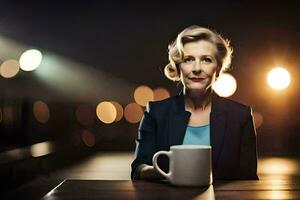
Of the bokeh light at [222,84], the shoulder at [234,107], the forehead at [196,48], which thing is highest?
the forehead at [196,48]

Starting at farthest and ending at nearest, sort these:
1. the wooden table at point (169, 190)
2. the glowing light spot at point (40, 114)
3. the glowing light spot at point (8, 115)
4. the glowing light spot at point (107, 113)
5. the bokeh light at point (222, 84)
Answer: the glowing light spot at point (107, 113)
the glowing light spot at point (40, 114)
the glowing light spot at point (8, 115)
the bokeh light at point (222, 84)
the wooden table at point (169, 190)

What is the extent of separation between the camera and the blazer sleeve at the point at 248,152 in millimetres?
1619

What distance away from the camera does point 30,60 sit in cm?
491

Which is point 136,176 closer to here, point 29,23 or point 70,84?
point 29,23

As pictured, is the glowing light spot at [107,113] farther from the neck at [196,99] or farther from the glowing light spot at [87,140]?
the neck at [196,99]

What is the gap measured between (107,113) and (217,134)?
27777 millimetres

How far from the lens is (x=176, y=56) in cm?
169

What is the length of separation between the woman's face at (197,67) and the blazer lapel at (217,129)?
94 mm

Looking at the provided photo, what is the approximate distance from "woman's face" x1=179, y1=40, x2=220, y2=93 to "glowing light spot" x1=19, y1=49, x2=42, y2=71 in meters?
3.39

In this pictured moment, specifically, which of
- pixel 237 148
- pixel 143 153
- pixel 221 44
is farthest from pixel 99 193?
pixel 221 44

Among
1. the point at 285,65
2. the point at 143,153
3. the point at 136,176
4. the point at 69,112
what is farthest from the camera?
the point at 69,112

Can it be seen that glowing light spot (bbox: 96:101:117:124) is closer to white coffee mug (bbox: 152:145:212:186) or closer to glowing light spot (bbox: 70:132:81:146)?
glowing light spot (bbox: 70:132:81:146)

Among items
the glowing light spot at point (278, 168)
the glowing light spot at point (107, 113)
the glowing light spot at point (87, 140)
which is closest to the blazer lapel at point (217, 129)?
the glowing light spot at point (278, 168)

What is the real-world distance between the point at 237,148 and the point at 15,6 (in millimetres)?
2832
